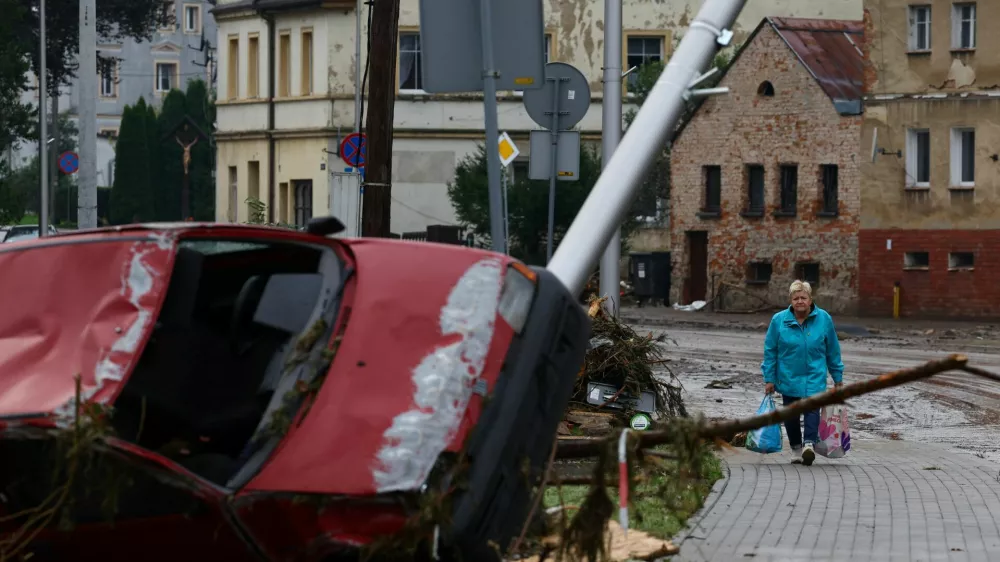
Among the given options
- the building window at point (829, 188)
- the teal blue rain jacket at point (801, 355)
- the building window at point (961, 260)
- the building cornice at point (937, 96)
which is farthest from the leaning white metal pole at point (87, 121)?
the teal blue rain jacket at point (801, 355)

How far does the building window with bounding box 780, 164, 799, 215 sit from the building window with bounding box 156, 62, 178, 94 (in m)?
74.1

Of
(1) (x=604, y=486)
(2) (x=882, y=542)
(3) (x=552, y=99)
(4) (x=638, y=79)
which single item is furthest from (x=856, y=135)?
(1) (x=604, y=486)

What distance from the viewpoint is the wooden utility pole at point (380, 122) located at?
50.5ft

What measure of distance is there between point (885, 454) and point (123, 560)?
877 centimetres

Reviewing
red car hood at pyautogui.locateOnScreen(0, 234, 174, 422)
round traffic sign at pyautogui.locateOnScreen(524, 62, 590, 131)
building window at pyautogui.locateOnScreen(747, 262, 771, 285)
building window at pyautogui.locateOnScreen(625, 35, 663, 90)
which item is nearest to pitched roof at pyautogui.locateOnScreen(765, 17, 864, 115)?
building window at pyautogui.locateOnScreen(747, 262, 771, 285)

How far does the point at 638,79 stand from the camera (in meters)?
52.4

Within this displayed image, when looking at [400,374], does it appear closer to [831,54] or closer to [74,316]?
[74,316]

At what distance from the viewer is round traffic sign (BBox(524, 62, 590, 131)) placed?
1548 centimetres

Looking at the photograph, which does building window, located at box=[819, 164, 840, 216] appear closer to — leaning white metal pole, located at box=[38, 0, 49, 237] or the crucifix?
leaning white metal pole, located at box=[38, 0, 49, 237]

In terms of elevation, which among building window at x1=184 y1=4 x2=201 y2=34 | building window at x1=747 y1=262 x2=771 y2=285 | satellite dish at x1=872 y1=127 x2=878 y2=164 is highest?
building window at x1=184 y1=4 x2=201 y2=34

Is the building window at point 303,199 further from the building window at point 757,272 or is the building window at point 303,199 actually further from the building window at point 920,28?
the building window at point 920,28

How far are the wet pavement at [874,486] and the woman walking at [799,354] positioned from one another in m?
0.55

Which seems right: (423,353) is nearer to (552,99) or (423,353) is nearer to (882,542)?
(882,542)

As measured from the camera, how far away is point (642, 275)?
46125 millimetres
